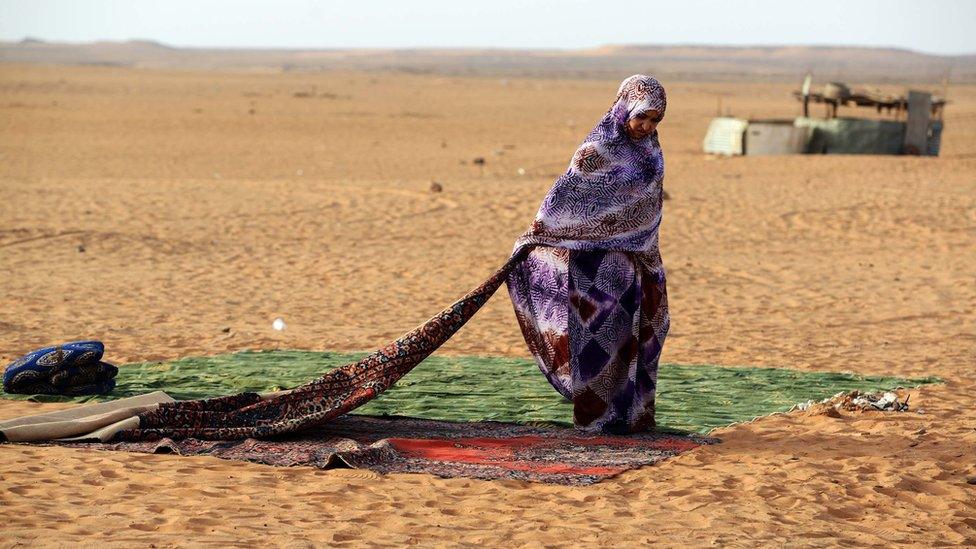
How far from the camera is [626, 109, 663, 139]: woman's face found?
6.45 m

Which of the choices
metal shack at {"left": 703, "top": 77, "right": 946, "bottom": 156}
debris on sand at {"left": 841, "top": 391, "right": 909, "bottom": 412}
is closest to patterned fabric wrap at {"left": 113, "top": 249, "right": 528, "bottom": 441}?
debris on sand at {"left": 841, "top": 391, "right": 909, "bottom": 412}

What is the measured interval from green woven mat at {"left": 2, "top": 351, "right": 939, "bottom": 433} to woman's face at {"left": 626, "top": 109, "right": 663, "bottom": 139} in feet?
5.17

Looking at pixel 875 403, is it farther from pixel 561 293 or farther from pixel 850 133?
pixel 850 133

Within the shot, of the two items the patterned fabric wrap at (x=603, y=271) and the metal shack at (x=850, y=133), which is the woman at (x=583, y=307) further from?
the metal shack at (x=850, y=133)

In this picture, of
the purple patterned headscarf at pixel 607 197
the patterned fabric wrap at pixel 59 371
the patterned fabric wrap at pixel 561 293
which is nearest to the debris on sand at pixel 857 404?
the patterned fabric wrap at pixel 561 293

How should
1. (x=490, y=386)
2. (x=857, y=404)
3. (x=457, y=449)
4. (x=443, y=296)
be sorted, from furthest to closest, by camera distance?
(x=443, y=296) → (x=490, y=386) → (x=857, y=404) → (x=457, y=449)

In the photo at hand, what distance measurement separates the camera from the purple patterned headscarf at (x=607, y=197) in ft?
21.5

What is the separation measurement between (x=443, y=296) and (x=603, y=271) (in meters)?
5.29

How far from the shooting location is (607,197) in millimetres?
6582

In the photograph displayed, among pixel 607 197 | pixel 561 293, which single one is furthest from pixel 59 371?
pixel 607 197

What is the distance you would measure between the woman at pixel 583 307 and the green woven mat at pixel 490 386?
1.76ft

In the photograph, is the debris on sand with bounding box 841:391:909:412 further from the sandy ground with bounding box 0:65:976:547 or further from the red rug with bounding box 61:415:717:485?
the red rug with bounding box 61:415:717:485

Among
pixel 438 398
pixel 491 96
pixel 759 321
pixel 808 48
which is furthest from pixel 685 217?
pixel 808 48

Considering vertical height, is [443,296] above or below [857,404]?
below
